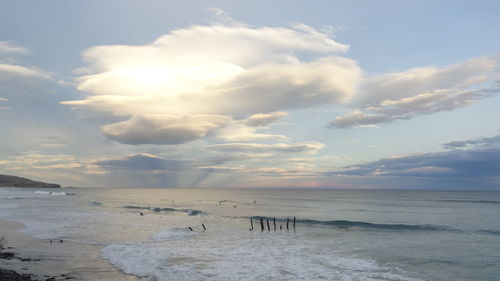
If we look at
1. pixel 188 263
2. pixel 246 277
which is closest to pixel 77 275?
pixel 188 263

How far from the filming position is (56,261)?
21922 mm

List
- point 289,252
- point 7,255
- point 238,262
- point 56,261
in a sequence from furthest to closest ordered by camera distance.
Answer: point 289,252
point 238,262
point 7,255
point 56,261

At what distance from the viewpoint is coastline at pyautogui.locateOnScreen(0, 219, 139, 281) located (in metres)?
18.8

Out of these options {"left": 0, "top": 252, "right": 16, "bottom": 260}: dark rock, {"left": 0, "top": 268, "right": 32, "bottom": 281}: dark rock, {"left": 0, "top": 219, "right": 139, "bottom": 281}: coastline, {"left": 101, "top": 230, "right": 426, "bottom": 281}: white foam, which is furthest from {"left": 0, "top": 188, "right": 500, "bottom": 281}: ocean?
{"left": 0, "top": 252, "right": 16, "bottom": 260}: dark rock

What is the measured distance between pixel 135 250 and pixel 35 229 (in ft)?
57.1

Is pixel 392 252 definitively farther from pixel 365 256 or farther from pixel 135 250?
pixel 135 250

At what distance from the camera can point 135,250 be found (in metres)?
26.8

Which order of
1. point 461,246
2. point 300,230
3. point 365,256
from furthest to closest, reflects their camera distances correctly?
point 300,230, point 461,246, point 365,256

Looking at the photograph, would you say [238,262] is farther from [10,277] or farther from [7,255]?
[7,255]

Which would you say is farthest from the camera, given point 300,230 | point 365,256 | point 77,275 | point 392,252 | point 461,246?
point 300,230

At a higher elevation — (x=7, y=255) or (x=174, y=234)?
(x=7, y=255)

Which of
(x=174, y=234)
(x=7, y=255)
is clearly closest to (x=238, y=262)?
(x=174, y=234)

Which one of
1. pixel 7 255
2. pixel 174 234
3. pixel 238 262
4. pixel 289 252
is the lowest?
pixel 174 234

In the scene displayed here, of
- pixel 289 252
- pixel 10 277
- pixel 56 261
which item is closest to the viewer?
pixel 10 277
